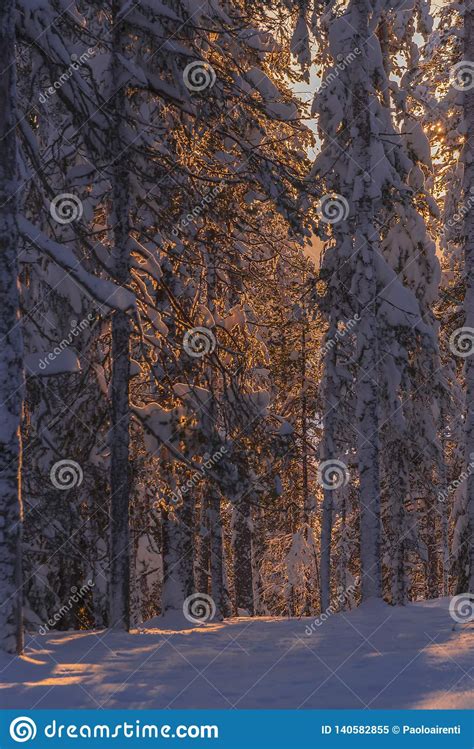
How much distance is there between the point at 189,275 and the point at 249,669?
7404 millimetres

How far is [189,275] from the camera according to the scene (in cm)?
1294

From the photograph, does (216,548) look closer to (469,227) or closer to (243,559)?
(243,559)

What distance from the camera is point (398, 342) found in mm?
15078

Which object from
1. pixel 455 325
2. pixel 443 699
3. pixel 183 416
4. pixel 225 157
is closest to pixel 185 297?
pixel 225 157

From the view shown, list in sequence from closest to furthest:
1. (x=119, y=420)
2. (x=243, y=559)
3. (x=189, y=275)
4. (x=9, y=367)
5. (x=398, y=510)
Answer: (x=9, y=367) → (x=119, y=420) → (x=189, y=275) → (x=398, y=510) → (x=243, y=559)

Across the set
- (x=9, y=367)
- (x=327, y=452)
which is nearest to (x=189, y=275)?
(x=9, y=367)

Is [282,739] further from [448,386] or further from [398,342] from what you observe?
[448,386]

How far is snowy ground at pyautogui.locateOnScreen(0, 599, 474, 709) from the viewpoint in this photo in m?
5.40

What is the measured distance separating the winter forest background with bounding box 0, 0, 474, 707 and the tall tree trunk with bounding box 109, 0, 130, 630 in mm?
29

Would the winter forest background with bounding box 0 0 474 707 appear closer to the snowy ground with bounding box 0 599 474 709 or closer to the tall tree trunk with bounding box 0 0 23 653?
the tall tree trunk with bounding box 0 0 23 653

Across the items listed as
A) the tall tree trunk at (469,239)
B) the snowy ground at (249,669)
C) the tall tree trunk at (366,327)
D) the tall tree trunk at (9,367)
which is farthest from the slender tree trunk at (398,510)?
the tall tree trunk at (9,367)

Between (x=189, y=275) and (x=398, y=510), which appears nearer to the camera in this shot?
(x=189, y=275)

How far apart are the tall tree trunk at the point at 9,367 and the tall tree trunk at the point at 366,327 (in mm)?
7474

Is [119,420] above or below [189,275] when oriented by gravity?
below
